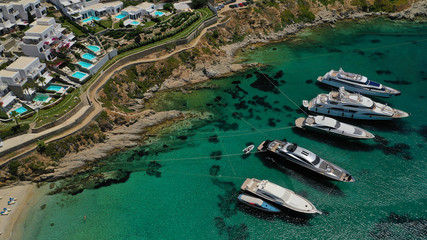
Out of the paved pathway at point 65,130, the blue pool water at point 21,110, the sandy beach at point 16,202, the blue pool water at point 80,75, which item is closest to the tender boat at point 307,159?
the paved pathway at point 65,130

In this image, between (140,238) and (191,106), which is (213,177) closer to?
(140,238)

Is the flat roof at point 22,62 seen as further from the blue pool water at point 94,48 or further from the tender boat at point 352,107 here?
the tender boat at point 352,107

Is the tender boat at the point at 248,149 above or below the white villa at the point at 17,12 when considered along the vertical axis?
below

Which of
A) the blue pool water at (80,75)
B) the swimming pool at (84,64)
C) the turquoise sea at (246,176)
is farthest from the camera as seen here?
the swimming pool at (84,64)

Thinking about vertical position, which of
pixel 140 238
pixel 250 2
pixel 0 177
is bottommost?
pixel 140 238

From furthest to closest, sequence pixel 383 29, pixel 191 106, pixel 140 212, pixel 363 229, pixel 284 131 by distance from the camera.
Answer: pixel 383 29 → pixel 191 106 → pixel 284 131 → pixel 140 212 → pixel 363 229

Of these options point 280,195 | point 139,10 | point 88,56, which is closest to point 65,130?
point 88,56

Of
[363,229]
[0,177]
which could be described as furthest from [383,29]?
[0,177]
